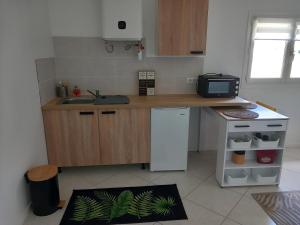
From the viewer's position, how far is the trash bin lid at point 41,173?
2.11 meters

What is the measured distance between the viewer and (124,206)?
2.34m

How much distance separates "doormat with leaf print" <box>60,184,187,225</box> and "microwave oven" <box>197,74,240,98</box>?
1.26m

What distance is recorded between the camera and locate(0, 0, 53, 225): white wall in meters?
1.82

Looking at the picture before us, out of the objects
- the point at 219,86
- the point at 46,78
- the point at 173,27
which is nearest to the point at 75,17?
the point at 46,78

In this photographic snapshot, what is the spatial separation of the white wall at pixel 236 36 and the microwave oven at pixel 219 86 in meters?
0.36

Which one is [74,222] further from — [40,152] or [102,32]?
[102,32]

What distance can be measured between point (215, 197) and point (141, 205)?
0.80 meters

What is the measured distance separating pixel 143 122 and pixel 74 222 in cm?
126

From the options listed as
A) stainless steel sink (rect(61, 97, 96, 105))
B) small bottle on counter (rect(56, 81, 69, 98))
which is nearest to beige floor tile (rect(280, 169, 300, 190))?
stainless steel sink (rect(61, 97, 96, 105))

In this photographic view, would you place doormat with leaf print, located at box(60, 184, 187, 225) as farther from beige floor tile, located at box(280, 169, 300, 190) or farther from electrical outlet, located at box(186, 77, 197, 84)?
electrical outlet, located at box(186, 77, 197, 84)

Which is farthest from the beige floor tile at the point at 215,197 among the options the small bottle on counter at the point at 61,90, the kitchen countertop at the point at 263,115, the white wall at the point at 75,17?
the white wall at the point at 75,17

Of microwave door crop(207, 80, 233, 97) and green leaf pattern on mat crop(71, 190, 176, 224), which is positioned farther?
microwave door crop(207, 80, 233, 97)

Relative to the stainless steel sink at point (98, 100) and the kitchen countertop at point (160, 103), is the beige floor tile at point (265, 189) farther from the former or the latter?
the stainless steel sink at point (98, 100)

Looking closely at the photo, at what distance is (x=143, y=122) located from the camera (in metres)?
2.78
